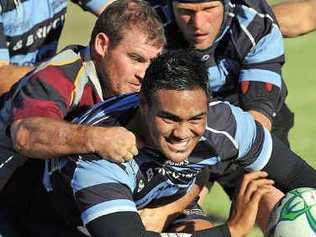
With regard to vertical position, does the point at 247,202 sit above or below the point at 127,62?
below

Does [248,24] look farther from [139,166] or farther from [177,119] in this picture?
[177,119]

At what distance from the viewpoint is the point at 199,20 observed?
20.9ft

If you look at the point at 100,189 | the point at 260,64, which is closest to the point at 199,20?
the point at 260,64

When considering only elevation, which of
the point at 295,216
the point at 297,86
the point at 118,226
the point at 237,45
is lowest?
the point at 297,86

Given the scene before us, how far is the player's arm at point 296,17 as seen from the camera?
300 inches

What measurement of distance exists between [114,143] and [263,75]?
1.82 metres

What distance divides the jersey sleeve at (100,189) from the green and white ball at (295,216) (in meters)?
0.74

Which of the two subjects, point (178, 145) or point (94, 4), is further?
point (94, 4)

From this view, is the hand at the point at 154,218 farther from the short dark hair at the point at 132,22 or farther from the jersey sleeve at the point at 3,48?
the jersey sleeve at the point at 3,48

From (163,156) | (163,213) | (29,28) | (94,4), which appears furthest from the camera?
(94,4)

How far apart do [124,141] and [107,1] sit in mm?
2028

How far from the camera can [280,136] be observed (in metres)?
7.39

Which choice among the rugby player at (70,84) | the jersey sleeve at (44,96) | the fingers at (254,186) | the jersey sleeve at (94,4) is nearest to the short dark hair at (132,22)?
the rugby player at (70,84)

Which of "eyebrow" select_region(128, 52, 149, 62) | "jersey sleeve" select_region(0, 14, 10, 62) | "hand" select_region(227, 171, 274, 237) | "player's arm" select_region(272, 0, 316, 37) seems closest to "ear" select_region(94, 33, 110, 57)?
"eyebrow" select_region(128, 52, 149, 62)
